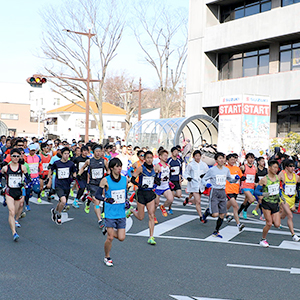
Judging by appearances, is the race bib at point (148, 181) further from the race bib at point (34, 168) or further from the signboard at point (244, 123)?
the signboard at point (244, 123)

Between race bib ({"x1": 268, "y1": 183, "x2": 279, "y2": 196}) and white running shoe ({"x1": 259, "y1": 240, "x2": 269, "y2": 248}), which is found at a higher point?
race bib ({"x1": 268, "y1": 183, "x2": 279, "y2": 196})

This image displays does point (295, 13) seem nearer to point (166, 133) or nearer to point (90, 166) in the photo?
point (166, 133)

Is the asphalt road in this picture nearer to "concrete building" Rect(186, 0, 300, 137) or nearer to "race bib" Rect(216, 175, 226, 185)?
"race bib" Rect(216, 175, 226, 185)

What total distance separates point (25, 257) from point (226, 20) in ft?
89.9

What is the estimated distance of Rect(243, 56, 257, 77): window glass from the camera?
2866cm

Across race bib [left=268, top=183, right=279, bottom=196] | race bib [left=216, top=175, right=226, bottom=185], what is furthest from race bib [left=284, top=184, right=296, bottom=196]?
race bib [left=216, top=175, right=226, bottom=185]

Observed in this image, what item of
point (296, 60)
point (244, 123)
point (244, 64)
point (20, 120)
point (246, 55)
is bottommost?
point (244, 123)

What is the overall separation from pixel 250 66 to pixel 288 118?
4798mm

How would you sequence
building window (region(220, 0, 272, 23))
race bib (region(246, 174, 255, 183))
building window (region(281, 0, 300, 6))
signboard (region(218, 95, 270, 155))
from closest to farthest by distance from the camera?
race bib (region(246, 174, 255, 183)) → signboard (region(218, 95, 270, 155)) → building window (region(281, 0, 300, 6)) → building window (region(220, 0, 272, 23))

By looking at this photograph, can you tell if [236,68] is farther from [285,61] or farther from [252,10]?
[285,61]

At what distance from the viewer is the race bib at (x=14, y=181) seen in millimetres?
8219

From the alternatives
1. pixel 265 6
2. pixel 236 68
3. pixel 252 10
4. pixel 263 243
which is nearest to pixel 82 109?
pixel 236 68

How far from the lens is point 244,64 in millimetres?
29438

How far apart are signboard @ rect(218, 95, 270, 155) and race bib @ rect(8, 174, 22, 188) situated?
485 inches
